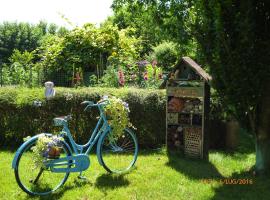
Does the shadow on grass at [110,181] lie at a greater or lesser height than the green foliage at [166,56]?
lesser

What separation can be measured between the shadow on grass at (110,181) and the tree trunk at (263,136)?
2.06 metres

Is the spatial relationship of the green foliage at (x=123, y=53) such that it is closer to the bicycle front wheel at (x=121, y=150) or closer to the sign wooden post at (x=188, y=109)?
the sign wooden post at (x=188, y=109)

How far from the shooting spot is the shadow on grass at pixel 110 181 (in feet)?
17.4

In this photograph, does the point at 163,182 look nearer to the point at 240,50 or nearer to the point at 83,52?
the point at 240,50

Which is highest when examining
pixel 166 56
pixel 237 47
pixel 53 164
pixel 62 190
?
pixel 166 56

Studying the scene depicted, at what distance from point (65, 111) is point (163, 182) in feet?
9.42

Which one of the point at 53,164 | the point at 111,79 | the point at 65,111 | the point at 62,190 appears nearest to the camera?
the point at 53,164

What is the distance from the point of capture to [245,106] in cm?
566

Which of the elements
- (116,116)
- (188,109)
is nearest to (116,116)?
(116,116)

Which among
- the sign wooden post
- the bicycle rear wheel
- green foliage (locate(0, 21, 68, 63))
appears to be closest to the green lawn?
the bicycle rear wheel

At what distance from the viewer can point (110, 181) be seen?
18.1 feet

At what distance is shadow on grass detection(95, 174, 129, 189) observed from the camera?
209 inches

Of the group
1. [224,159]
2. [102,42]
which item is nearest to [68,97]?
[224,159]

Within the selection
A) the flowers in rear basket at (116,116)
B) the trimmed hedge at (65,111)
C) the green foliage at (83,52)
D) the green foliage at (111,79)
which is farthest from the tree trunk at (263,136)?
the green foliage at (83,52)
